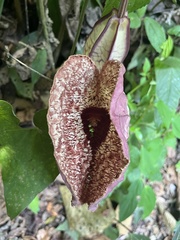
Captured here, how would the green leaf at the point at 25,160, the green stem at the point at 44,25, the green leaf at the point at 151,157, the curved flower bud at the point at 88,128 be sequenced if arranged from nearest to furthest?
the curved flower bud at the point at 88,128 < the green leaf at the point at 25,160 < the green stem at the point at 44,25 < the green leaf at the point at 151,157

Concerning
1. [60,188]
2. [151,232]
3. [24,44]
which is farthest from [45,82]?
[151,232]

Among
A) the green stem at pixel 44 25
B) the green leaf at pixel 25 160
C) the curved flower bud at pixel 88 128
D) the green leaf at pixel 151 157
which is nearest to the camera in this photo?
the curved flower bud at pixel 88 128

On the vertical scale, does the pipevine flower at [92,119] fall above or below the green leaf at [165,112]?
above

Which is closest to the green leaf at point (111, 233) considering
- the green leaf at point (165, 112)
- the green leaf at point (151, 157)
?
the green leaf at point (151, 157)

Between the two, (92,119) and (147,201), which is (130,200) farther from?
(92,119)

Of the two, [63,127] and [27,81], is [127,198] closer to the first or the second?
[27,81]

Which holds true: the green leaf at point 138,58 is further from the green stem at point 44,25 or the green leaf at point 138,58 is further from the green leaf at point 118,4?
the green leaf at point 118,4

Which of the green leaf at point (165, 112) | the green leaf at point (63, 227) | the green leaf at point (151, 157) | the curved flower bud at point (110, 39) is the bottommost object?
the green leaf at point (63, 227)

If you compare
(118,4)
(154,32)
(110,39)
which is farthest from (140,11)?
(110,39)
